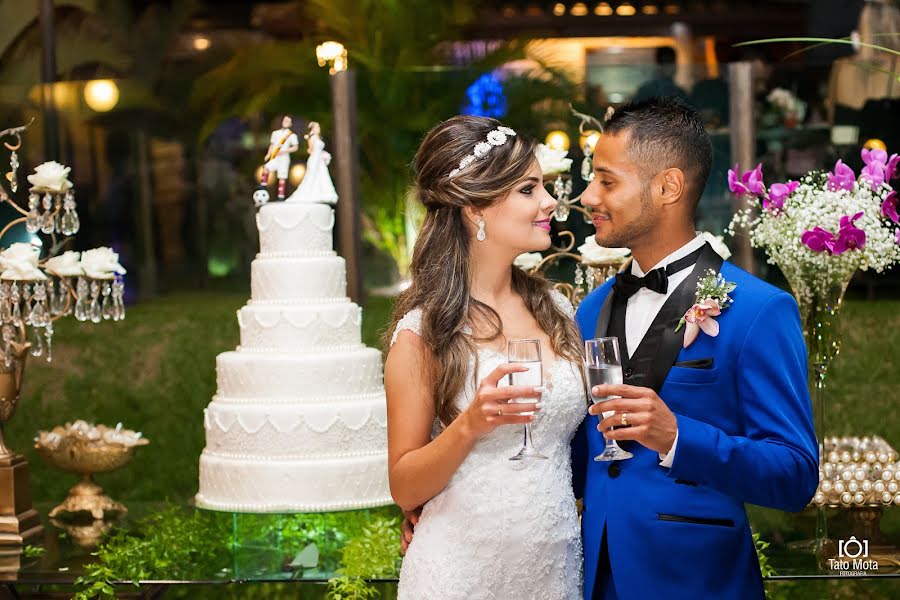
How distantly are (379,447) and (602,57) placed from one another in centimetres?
346

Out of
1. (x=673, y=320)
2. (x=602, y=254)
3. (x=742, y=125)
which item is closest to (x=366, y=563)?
(x=602, y=254)

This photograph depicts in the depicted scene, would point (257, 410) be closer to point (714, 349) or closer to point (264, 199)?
point (264, 199)

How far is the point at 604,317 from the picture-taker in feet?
9.39

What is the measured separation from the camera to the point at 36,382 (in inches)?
309

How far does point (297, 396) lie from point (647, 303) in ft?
7.74

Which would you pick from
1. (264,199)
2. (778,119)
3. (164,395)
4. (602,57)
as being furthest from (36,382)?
(778,119)

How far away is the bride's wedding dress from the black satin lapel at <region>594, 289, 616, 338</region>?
15 centimetres

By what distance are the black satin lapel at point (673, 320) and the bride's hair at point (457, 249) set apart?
12.6 inches

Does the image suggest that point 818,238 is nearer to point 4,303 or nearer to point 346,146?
point 4,303

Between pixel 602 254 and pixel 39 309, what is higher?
pixel 602 254

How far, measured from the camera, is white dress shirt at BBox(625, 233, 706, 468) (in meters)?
2.76

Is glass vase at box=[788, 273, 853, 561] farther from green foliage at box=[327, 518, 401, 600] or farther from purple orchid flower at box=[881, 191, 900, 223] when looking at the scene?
green foliage at box=[327, 518, 401, 600]

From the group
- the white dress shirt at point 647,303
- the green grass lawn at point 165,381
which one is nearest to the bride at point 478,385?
the white dress shirt at point 647,303

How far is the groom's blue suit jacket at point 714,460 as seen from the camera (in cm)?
246
